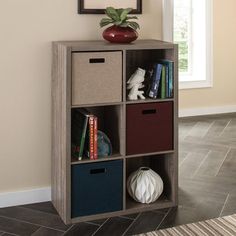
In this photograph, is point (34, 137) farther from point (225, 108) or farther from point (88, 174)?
point (225, 108)

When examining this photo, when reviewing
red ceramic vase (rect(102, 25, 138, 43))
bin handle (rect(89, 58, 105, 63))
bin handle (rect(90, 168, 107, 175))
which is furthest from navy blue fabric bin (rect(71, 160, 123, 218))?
red ceramic vase (rect(102, 25, 138, 43))

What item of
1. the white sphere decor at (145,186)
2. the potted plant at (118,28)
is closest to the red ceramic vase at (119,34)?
the potted plant at (118,28)

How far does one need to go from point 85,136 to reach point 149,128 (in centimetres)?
42

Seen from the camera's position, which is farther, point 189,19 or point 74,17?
point 189,19

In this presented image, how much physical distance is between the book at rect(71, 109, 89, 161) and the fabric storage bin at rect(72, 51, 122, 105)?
133 mm

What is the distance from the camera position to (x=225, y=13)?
611cm

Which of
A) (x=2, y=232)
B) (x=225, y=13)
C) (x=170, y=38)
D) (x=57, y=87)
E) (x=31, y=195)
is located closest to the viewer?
(x=2, y=232)

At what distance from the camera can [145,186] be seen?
308 centimetres

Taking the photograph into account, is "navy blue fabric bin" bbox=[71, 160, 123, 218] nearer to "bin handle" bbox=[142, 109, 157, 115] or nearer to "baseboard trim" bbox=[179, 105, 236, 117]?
"bin handle" bbox=[142, 109, 157, 115]

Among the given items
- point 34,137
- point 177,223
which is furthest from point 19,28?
point 177,223

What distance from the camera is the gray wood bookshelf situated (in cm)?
276

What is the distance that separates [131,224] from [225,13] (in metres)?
4.02

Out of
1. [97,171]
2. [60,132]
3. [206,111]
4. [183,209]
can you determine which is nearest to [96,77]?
[60,132]

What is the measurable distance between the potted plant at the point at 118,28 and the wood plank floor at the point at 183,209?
1.13 meters
